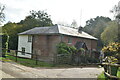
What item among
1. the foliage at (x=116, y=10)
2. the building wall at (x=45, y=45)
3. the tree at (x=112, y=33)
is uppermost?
the foliage at (x=116, y=10)

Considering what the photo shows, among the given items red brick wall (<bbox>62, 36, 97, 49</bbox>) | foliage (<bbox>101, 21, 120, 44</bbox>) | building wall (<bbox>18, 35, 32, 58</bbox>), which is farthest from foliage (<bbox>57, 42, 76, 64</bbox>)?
foliage (<bbox>101, 21, 120, 44</bbox>)

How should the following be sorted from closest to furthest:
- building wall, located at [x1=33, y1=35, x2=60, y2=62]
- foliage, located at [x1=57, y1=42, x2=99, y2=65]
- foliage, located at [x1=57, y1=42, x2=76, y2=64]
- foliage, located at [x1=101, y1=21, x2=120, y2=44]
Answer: foliage, located at [x1=57, y1=42, x2=76, y2=64], foliage, located at [x1=57, y1=42, x2=99, y2=65], building wall, located at [x1=33, y1=35, x2=60, y2=62], foliage, located at [x1=101, y1=21, x2=120, y2=44]

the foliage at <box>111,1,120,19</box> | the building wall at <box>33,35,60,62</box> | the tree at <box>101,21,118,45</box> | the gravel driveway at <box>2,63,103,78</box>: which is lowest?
the gravel driveway at <box>2,63,103,78</box>

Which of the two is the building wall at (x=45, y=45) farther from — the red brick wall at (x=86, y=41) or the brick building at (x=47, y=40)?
the red brick wall at (x=86, y=41)

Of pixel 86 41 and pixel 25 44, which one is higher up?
pixel 86 41

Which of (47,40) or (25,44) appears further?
(25,44)

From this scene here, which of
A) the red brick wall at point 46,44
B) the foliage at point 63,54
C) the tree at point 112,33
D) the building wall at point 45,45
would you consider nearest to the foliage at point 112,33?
the tree at point 112,33

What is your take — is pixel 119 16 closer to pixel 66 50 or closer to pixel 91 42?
pixel 91 42

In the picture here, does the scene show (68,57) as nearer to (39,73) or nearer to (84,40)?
(39,73)

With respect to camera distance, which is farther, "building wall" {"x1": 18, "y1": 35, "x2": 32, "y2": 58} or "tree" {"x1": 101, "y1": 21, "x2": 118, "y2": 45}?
"tree" {"x1": 101, "y1": 21, "x2": 118, "y2": 45}

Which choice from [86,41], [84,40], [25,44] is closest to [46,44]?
[25,44]

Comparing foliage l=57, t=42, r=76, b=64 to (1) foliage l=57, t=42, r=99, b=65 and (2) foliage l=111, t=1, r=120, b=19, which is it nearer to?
(1) foliage l=57, t=42, r=99, b=65

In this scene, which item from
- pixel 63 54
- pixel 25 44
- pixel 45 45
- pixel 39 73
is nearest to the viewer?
pixel 39 73

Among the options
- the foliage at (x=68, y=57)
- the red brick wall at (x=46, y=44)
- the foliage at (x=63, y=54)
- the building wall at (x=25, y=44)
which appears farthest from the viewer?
the building wall at (x=25, y=44)
